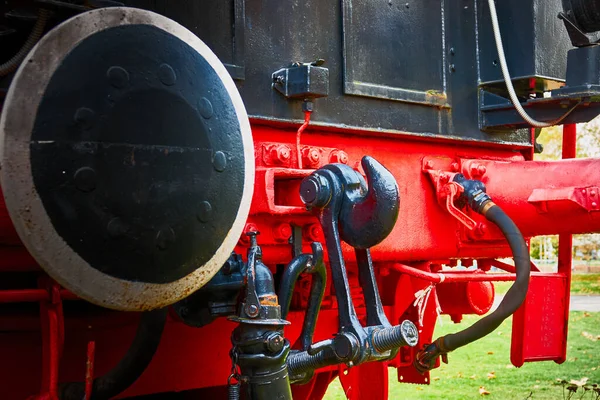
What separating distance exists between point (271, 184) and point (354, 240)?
388 mm

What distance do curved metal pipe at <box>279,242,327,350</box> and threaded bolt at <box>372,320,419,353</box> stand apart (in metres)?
0.21

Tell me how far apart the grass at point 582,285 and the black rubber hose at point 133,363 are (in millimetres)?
12480

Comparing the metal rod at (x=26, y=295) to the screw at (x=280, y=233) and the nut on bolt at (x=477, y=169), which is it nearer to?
the screw at (x=280, y=233)

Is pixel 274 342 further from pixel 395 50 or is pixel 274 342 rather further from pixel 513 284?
pixel 395 50

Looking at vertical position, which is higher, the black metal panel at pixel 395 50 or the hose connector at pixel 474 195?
the black metal panel at pixel 395 50

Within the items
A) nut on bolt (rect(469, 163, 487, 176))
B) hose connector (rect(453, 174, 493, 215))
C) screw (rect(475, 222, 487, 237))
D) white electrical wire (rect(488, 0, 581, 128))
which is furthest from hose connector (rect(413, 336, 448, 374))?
white electrical wire (rect(488, 0, 581, 128))

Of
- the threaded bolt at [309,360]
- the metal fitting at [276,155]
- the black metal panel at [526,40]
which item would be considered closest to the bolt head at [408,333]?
the threaded bolt at [309,360]

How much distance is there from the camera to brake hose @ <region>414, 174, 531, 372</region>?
352 cm

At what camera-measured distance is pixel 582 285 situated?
15906mm

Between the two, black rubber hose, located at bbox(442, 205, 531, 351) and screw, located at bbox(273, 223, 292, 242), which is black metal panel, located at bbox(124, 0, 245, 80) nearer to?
screw, located at bbox(273, 223, 292, 242)

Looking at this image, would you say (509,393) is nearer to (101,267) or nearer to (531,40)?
(531,40)

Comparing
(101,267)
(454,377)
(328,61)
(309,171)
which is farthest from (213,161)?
(454,377)

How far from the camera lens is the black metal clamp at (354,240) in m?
2.66

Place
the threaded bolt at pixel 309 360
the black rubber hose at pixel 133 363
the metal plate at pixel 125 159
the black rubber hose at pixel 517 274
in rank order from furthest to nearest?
1. the black rubber hose at pixel 517 274
2. the threaded bolt at pixel 309 360
3. the black rubber hose at pixel 133 363
4. the metal plate at pixel 125 159
